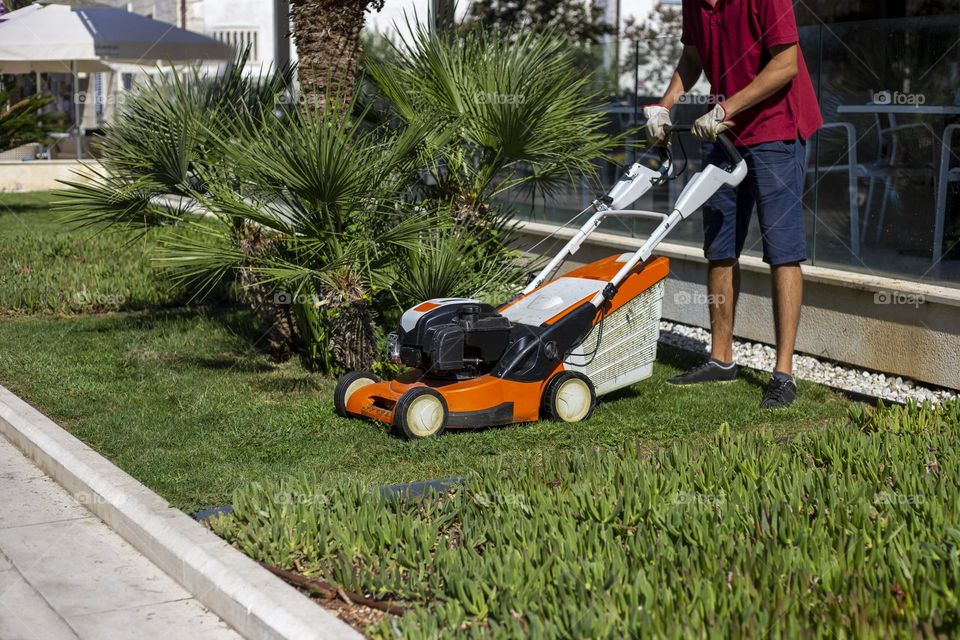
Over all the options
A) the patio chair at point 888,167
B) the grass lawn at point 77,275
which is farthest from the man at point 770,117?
the grass lawn at point 77,275

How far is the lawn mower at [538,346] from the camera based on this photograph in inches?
217

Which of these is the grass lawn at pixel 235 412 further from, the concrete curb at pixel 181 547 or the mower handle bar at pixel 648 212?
the mower handle bar at pixel 648 212

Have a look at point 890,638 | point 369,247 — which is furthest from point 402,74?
point 890,638

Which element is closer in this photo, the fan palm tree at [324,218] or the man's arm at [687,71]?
the fan palm tree at [324,218]

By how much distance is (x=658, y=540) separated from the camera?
3.83 metres

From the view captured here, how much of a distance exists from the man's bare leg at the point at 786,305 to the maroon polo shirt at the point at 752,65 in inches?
27.8

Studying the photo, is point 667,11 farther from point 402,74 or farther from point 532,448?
point 532,448

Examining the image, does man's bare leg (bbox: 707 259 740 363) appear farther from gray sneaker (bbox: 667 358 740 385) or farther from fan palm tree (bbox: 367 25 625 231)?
fan palm tree (bbox: 367 25 625 231)

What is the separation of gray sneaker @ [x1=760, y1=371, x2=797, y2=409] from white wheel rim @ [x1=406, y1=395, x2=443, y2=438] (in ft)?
6.05

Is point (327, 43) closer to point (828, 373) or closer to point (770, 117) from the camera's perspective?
point (770, 117)

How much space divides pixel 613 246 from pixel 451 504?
5.48 meters

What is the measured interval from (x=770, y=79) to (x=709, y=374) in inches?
69.0

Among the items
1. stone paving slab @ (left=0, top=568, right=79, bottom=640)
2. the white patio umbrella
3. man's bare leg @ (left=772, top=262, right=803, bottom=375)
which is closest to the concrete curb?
stone paving slab @ (left=0, top=568, right=79, bottom=640)

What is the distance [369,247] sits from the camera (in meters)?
6.30
